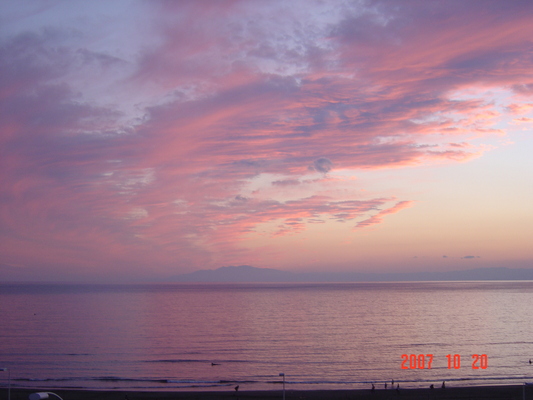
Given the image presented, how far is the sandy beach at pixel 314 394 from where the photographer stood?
3950cm

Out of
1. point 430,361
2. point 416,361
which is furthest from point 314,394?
point 430,361

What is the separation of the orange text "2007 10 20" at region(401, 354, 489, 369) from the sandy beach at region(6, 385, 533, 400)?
10.8 m

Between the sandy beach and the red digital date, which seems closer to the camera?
the sandy beach

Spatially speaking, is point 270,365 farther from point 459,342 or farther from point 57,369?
point 459,342

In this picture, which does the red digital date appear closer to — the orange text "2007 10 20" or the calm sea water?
the orange text "2007 10 20"

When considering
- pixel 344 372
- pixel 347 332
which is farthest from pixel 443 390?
pixel 347 332

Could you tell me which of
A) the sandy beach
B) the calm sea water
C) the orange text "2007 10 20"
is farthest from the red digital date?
the sandy beach

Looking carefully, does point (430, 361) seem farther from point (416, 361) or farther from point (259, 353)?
point (259, 353)

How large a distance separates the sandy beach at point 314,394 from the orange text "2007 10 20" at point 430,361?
1082 cm

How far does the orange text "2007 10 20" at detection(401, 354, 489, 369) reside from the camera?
53125 millimetres

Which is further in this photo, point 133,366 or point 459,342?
point 459,342

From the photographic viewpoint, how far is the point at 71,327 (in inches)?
3484

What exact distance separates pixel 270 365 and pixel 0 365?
31.4m

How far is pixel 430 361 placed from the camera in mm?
55906
